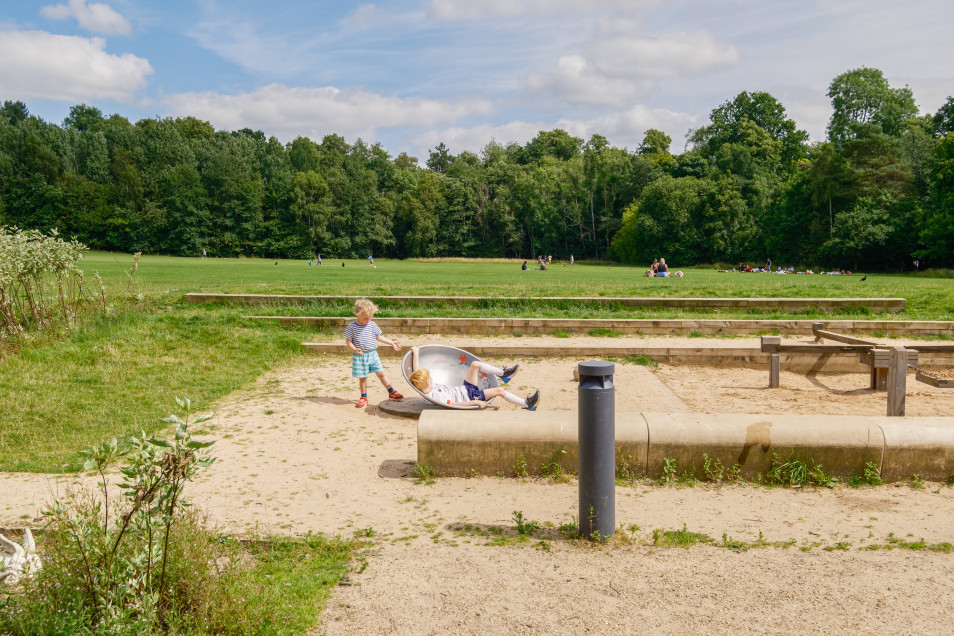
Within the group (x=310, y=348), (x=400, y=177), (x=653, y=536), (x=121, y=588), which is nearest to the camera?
(x=121, y=588)

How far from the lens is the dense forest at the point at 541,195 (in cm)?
5769

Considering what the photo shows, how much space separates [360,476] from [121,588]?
11.0 feet

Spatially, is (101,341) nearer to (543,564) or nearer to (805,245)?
(543,564)

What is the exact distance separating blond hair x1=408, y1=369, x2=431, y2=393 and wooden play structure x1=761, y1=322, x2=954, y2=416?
219 inches

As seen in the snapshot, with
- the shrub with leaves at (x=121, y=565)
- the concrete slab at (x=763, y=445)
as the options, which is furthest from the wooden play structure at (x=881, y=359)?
the shrub with leaves at (x=121, y=565)

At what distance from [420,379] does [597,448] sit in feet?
13.2

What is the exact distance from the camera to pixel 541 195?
91188 millimetres

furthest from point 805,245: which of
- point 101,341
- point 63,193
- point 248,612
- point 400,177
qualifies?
point 63,193

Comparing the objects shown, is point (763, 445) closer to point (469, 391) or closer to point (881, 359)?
point (469, 391)

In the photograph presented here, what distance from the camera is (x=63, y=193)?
78.2 metres

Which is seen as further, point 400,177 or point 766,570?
point 400,177

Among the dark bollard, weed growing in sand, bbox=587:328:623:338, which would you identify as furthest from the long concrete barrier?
weed growing in sand, bbox=587:328:623:338

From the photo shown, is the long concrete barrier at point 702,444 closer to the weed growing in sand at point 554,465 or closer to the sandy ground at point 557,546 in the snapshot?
the weed growing in sand at point 554,465

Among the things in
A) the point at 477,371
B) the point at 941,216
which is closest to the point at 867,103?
the point at 941,216
